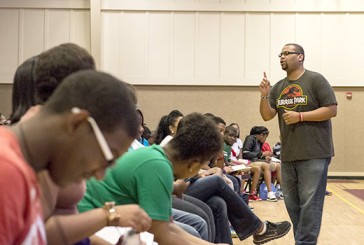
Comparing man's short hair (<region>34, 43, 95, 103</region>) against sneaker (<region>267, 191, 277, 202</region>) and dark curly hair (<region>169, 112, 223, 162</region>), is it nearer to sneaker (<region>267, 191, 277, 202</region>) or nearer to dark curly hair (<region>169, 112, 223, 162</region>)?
dark curly hair (<region>169, 112, 223, 162</region>)

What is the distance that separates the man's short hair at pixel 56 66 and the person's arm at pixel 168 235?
2.63 ft

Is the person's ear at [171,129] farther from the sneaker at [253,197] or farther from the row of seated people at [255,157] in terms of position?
the sneaker at [253,197]

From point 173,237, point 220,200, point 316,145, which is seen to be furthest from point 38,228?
point 316,145

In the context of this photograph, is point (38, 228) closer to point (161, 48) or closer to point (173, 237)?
point (173, 237)

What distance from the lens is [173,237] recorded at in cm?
230

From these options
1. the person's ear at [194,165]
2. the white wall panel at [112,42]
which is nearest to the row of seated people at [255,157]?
the white wall panel at [112,42]

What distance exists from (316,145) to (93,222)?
2850 millimetres

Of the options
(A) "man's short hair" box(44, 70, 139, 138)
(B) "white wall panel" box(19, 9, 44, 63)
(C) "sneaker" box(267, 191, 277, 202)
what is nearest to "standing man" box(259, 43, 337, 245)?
(A) "man's short hair" box(44, 70, 139, 138)

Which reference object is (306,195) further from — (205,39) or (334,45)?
(334,45)

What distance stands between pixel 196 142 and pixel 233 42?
1003cm

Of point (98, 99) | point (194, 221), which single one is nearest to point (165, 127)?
point (194, 221)

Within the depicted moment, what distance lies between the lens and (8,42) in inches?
482

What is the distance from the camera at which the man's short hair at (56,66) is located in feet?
5.48

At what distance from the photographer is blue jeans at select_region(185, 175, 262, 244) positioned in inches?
158
